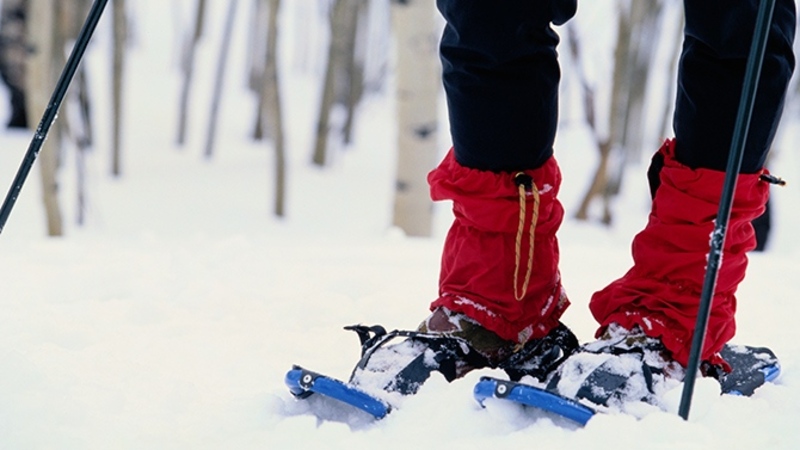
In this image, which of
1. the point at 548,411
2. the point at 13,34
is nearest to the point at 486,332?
the point at 548,411

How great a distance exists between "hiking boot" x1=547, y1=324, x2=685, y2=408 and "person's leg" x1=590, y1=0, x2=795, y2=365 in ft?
0.07

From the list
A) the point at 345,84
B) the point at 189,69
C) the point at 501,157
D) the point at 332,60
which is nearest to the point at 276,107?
the point at 332,60

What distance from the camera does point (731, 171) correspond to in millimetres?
862

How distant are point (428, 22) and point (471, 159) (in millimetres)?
3024

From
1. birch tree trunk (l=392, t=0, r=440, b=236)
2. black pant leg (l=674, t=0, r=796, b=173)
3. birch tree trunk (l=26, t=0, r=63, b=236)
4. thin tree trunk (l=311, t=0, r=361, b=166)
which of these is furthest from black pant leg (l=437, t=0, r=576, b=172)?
thin tree trunk (l=311, t=0, r=361, b=166)

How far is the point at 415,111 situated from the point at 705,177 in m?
3.14

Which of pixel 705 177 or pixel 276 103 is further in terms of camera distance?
pixel 276 103

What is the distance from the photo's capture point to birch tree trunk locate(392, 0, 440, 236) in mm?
4059

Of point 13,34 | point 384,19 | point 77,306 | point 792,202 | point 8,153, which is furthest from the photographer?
point 384,19

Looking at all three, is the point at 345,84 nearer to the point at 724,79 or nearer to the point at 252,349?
the point at 252,349

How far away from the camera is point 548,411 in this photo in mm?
938

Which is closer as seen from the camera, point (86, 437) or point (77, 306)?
point (86, 437)

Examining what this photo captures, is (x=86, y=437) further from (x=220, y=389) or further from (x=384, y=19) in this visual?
(x=384, y=19)

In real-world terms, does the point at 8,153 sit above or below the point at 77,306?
below
